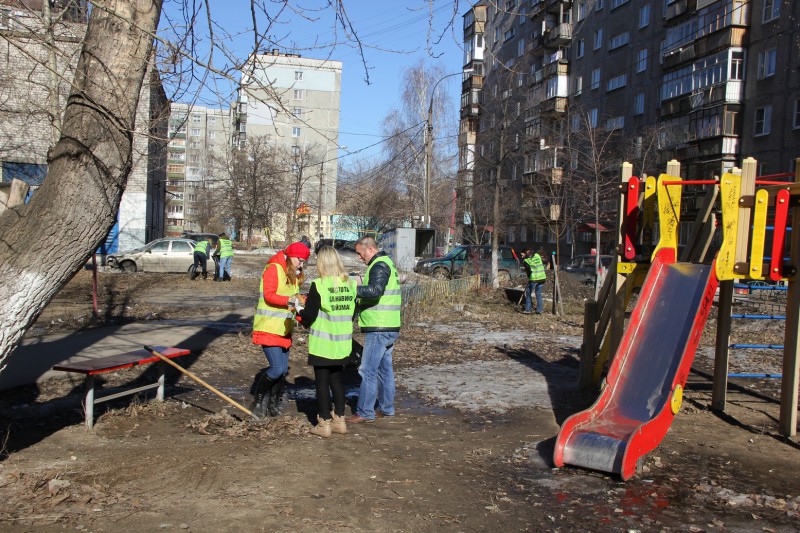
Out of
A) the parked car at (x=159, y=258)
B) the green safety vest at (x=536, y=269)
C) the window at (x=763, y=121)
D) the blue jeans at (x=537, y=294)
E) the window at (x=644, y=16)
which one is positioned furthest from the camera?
the window at (x=644, y=16)

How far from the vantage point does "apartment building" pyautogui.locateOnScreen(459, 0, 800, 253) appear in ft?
95.2

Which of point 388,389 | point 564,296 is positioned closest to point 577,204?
point 564,296

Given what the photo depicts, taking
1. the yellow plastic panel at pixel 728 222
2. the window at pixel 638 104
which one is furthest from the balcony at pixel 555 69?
the yellow plastic panel at pixel 728 222

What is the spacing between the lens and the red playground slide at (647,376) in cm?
520

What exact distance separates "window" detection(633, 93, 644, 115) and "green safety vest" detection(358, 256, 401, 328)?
1395 inches

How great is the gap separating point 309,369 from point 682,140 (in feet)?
96.5

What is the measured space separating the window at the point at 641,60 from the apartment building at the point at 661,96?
56 millimetres

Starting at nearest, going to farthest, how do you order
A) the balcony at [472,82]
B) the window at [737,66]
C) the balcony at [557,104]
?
the window at [737,66] < the balcony at [557,104] < the balcony at [472,82]

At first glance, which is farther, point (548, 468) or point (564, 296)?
point (564, 296)

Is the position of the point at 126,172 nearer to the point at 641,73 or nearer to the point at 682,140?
the point at 682,140

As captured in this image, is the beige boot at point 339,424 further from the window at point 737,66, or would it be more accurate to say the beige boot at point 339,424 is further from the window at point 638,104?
the window at point 638,104

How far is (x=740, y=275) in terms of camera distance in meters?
6.39

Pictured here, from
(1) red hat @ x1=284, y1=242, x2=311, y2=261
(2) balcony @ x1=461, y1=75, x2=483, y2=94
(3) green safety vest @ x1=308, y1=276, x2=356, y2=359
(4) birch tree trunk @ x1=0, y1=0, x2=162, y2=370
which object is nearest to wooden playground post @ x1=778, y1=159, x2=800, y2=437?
(3) green safety vest @ x1=308, y1=276, x2=356, y2=359

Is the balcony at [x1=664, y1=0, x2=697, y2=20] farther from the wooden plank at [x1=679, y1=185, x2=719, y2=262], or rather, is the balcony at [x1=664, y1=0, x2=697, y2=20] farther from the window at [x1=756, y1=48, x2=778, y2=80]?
the wooden plank at [x1=679, y1=185, x2=719, y2=262]
